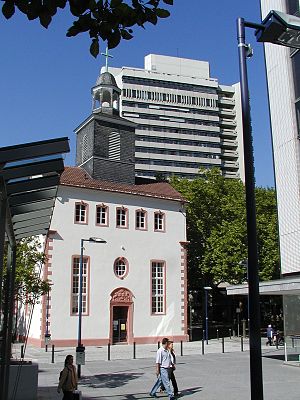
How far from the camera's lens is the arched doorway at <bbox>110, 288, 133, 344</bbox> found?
35.0 metres

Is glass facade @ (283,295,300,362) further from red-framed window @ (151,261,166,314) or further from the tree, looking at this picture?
the tree

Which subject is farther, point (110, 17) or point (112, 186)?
point (112, 186)

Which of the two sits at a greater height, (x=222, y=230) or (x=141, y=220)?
(x=222, y=230)

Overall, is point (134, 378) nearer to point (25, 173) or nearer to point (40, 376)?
point (40, 376)

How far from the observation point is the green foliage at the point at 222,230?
42781 mm

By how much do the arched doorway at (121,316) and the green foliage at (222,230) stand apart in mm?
10338

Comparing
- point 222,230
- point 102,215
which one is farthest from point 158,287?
point 222,230

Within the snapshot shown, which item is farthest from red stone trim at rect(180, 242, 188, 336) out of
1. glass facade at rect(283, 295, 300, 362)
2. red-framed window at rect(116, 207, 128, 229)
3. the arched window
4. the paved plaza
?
glass facade at rect(283, 295, 300, 362)

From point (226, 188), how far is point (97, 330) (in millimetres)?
20744

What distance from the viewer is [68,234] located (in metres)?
34.4

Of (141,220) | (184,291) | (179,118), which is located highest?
(179,118)

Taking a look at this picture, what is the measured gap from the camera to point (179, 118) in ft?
385

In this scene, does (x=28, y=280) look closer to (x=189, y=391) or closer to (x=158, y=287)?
(x=189, y=391)

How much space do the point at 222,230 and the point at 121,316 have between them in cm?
1343
